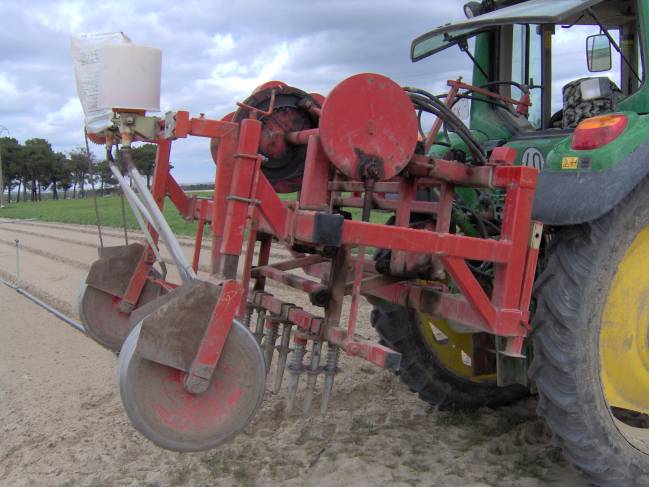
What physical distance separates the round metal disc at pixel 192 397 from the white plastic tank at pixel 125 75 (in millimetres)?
974

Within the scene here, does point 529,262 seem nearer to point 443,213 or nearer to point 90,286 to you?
point 443,213

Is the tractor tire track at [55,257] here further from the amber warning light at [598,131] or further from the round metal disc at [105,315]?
the amber warning light at [598,131]

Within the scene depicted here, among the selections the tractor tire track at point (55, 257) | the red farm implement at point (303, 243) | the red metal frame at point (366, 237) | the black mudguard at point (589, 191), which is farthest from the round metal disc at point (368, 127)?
the tractor tire track at point (55, 257)

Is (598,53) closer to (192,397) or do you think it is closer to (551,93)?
(551,93)

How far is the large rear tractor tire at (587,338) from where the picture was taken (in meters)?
2.65

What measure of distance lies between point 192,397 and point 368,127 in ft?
4.01

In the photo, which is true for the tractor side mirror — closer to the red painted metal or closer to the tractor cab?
the tractor cab

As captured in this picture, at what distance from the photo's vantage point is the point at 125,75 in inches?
111

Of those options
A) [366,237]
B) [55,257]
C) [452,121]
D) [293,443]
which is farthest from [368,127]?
[55,257]

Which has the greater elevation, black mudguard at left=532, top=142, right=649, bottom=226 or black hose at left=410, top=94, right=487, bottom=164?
black hose at left=410, top=94, right=487, bottom=164

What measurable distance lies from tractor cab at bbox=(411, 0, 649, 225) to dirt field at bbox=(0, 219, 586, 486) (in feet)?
4.25

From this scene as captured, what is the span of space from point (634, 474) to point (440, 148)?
2082 millimetres

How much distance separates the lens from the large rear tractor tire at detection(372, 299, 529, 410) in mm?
3885


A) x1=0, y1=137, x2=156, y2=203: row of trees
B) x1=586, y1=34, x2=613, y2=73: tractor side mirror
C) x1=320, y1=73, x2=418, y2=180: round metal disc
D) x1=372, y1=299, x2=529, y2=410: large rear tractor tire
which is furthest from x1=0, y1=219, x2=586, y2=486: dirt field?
x1=0, y1=137, x2=156, y2=203: row of trees
